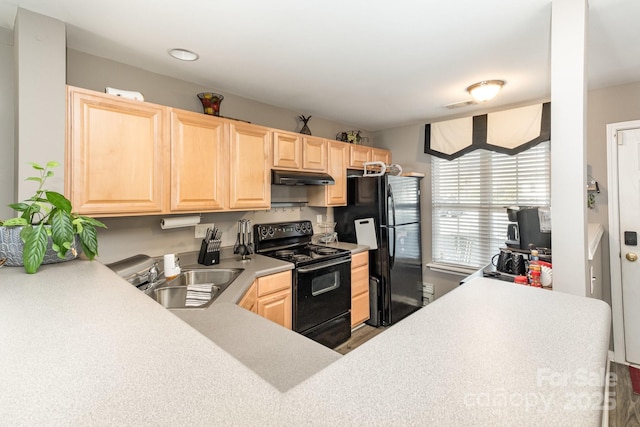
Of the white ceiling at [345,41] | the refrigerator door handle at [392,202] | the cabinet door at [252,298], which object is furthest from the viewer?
the refrigerator door handle at [392,202]

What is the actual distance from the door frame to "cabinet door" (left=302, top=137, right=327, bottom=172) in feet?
8.41

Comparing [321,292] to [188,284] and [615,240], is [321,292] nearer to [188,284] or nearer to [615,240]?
[188,284]

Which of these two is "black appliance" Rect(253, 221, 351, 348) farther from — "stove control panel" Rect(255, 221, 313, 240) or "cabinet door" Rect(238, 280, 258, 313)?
"cabinet door" Rect(238, 280, 258, 313)

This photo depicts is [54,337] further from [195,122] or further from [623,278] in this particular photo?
[623,278]

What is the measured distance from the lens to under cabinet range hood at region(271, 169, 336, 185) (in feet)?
8.82

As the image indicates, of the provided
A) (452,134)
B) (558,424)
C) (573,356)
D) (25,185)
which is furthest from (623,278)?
(25,185)

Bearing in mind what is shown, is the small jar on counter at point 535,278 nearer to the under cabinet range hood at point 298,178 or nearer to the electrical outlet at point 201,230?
the under cabinet range hood at point 298,178

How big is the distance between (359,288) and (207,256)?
1.66 meters

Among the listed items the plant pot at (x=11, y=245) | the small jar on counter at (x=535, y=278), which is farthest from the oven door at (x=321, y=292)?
the plant pot at (x=11, y=245)

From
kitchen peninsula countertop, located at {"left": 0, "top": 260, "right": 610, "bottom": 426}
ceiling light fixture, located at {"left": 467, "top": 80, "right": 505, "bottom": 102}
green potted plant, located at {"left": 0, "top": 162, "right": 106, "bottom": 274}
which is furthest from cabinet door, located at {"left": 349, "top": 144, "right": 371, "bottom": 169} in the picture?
kitchen peninsula countertop, located at {"left": 0, "top": 260, "right": 610, "bottom": 426}

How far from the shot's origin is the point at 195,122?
2182 millimetres

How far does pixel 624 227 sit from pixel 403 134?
95.2 inches

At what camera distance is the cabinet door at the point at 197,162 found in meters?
2.10

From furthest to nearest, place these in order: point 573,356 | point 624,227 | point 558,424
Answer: point 624,227, point 573,356, point 558,424
